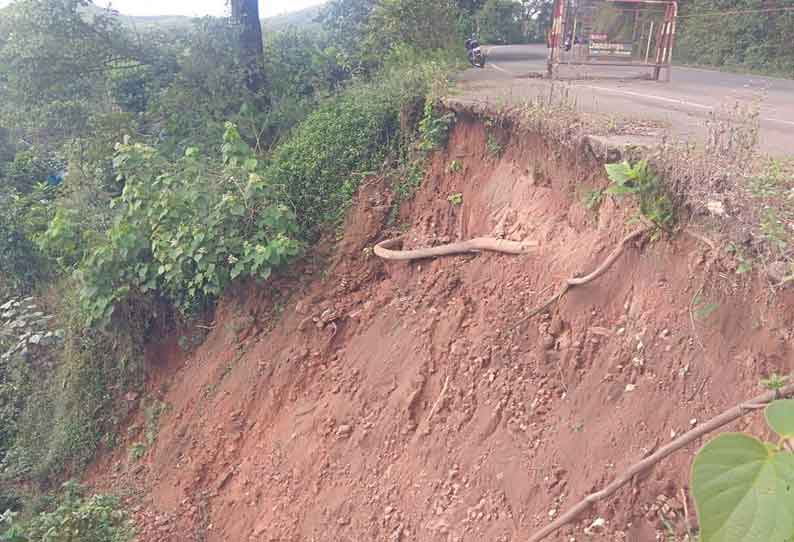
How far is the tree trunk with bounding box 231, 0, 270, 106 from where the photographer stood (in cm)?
898

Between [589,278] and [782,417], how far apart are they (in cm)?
244

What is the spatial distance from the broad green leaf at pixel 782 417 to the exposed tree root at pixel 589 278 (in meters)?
2.23

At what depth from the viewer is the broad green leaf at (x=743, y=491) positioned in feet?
4.16

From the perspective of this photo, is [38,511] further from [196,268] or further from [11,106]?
[11,106]

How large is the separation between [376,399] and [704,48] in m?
17.1

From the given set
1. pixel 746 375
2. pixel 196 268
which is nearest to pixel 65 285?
pixel 196 268

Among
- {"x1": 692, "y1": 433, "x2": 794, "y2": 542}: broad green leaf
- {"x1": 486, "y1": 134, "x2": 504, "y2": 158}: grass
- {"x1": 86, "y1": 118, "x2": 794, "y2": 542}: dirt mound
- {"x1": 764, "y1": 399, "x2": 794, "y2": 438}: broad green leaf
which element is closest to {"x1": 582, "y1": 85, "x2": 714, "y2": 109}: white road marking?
{"x1": 486, "y1": 134, "x2": 504, "y2": 158}: grass

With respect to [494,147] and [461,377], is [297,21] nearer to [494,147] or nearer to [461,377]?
[494,147]

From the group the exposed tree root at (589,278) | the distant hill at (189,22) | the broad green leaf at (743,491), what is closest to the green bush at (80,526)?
the exposed tree root at (589,278)

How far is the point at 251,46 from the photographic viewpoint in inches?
356

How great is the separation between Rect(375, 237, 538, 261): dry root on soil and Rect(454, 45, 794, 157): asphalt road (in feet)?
4.59

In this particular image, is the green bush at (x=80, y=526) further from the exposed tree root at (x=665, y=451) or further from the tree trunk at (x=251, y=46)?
the tree trunk at (x=251, y=46)

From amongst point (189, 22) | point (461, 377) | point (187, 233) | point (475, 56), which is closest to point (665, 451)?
point (461, 377)

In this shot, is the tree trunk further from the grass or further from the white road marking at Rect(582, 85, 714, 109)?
the white road marking at Rect(582, 85, 714, 109)
